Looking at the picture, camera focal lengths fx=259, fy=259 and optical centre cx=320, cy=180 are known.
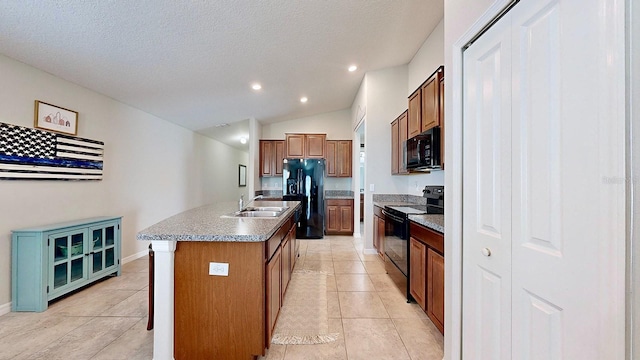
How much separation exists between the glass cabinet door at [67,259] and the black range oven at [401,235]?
11.2 feet

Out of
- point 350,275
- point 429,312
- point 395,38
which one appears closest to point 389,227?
point 350,275

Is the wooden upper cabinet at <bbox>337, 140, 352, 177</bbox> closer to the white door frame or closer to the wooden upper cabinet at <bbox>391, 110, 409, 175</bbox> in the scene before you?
the wooden upper cabinet at <bbox>391, 110, 409, 175</bbox>

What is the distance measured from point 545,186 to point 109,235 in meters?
4.07

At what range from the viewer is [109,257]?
10.3 ft

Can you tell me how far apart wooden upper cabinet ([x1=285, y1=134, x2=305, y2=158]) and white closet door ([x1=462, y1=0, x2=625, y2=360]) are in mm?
4741

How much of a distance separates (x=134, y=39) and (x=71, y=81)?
4.26 ft

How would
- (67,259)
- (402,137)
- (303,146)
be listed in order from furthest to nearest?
(303,146) → (402,137) → (67,259)

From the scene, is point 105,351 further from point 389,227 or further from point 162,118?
point 162,118

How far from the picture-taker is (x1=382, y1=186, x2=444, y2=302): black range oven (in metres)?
2.62

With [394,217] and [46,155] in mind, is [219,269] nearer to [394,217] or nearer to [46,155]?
[394,217]

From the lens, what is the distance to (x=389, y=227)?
3.22m

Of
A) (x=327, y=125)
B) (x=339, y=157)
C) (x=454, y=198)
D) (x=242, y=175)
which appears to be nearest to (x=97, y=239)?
(x=454, y=198)

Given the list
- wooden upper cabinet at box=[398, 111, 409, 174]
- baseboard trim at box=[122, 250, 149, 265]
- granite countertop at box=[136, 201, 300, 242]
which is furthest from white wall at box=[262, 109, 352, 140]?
granite countertop at box=[136, 201, 300, 242]

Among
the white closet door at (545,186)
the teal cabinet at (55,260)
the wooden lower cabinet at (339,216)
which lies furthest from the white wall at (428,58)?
the teal cabinet at (55,260)
